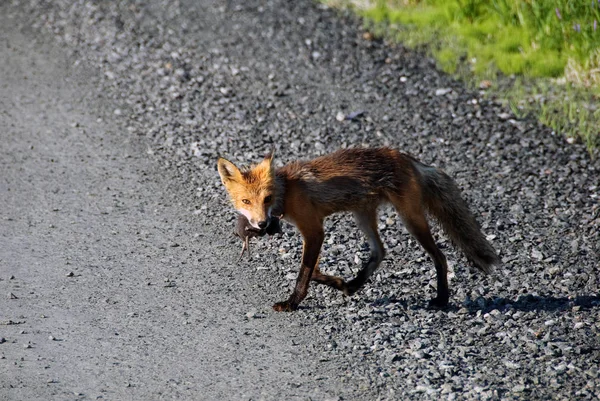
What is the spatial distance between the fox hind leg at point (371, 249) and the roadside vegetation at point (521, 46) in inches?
122

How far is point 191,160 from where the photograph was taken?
775 cm

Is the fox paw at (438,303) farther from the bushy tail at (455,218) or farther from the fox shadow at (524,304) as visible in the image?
the bushy tail at (455,218)

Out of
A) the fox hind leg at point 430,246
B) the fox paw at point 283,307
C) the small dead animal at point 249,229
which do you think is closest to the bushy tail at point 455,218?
the fox hind leg at point 430,246

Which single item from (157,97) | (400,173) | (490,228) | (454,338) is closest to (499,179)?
(490,228)

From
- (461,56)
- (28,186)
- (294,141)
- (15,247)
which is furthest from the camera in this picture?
(461,56)

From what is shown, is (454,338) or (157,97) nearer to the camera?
(454,338)

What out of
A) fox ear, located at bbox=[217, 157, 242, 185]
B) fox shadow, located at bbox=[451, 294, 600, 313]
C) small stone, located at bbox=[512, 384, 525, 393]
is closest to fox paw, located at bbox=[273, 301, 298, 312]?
fox ear, located at bbox=[217, 157, 242, 185]

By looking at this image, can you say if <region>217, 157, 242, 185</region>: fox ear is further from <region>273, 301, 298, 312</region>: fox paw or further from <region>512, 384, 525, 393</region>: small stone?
<region>512, 384, 525, 393</region>: small stone

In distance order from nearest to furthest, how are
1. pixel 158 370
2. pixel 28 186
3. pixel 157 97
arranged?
pixel 158 370
pixel 28 186
pixel 157 97

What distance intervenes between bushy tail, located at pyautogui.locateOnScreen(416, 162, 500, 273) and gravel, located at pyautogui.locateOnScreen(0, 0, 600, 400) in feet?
0.74

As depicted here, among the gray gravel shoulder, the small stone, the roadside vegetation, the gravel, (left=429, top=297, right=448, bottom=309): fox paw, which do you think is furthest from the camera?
the roadside vegetation

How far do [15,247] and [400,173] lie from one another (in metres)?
2.96

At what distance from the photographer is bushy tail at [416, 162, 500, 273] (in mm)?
5793

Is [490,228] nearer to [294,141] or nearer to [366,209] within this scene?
[366,209]
